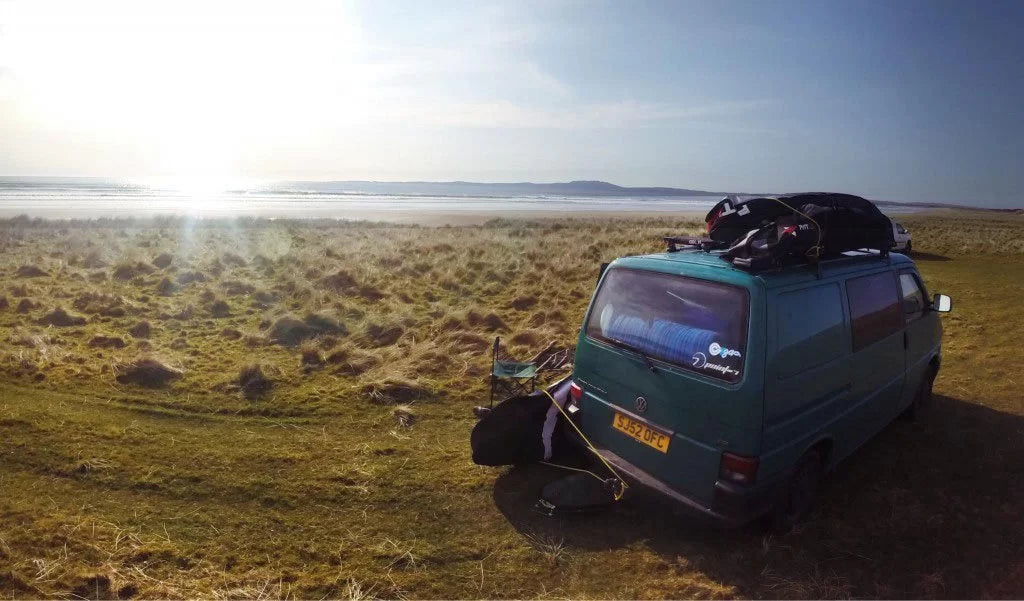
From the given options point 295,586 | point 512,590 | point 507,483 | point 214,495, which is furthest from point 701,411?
point 214,495

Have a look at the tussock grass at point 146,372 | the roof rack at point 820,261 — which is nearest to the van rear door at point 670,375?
the roof rack at point 820,261

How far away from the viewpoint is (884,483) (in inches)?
186

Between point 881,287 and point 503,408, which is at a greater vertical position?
point 881,287

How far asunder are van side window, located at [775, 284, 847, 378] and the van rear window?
0.30m

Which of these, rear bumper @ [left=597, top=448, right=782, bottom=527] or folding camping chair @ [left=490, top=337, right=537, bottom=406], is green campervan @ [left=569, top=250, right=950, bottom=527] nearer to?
rear bumper @ [left=597, top=448, right=782, bottom=527]

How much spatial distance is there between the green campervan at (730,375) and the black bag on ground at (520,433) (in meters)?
0.47

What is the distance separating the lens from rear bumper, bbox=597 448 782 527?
3.41 metres

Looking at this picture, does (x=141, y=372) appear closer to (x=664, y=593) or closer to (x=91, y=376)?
(x=91, y=376)

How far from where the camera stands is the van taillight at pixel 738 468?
3.38 metres

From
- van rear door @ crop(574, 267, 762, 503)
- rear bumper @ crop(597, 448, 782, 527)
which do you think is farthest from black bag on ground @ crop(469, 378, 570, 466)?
rear bumper @ crop(597, 448, 782, 527)

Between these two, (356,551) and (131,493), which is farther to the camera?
(131,493)

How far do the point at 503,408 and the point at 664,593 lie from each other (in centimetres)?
197

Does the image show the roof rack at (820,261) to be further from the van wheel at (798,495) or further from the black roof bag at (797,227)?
the van wheel at (798,495)

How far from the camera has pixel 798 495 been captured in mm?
4055
